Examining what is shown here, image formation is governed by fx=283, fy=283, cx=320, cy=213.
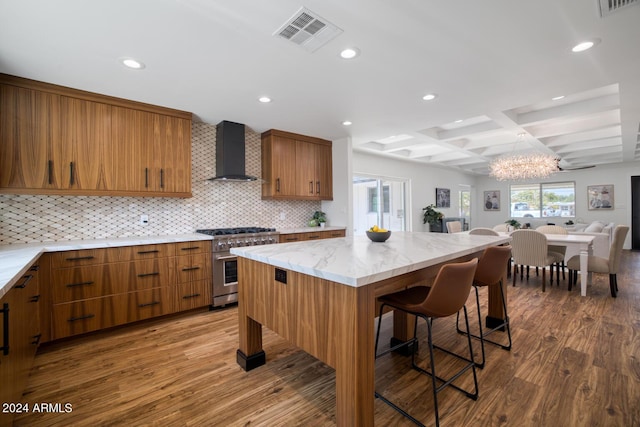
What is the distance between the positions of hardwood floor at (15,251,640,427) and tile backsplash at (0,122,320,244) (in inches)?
46.1

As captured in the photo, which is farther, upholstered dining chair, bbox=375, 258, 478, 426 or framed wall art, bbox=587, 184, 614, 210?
framed wall art, bbox=587, 184, 614, 210

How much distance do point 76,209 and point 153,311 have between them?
4.63 feet

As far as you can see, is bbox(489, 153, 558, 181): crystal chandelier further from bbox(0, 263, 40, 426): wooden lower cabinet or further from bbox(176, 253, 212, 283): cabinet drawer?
bbox(0, 263, 40, 426): wooden lower cabinet

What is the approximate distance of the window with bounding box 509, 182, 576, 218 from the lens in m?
8.96

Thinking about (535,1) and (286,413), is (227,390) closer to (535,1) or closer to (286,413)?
(286,413)

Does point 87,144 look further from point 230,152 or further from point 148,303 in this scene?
point 148,303

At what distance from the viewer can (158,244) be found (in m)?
3.04

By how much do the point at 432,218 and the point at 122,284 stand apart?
7.24 m

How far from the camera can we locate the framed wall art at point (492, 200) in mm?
10367

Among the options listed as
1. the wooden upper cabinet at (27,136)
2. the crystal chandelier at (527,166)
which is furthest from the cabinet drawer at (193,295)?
the crystal chandelier at (527,166)

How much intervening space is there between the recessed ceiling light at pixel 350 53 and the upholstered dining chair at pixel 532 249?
3558 mm

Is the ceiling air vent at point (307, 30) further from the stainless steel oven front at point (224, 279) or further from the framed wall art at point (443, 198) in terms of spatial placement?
the framed wall art at point (443, 198)

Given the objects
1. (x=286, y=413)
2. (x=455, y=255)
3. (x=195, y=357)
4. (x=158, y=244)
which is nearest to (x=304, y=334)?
(x=286, y=413)

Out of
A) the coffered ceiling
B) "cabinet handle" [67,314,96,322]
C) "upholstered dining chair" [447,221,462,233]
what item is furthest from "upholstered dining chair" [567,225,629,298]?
"cabinet handle" [67,314,96,322]
